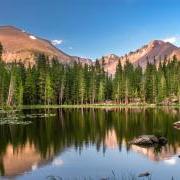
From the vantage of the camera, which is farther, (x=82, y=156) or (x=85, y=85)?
(x=85, y=85)

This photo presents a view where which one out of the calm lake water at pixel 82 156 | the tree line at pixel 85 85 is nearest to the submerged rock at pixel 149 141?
the calm lake water at pixel 82 156

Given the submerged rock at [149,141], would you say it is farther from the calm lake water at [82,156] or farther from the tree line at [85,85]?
the tree line at [85,85]

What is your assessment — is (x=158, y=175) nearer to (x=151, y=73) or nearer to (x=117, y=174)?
(x=117, y=174)

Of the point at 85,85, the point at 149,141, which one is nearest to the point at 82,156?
the point at 149,141

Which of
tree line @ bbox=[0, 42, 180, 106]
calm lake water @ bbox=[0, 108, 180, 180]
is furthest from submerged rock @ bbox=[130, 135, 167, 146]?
tree line @ bbox=[0, 42, 180, 106]

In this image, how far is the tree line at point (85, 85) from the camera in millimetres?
162375

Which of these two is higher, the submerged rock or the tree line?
the tree line

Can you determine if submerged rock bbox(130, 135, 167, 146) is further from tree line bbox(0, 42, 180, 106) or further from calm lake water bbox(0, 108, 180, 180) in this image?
tree line bbox(0, 42, 180, 106)

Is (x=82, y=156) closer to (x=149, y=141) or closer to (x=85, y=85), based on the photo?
(x=149, y=141)

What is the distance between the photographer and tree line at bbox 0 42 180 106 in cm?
16238

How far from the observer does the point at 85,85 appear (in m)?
174

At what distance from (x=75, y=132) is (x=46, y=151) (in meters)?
17.3

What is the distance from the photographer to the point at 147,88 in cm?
17450

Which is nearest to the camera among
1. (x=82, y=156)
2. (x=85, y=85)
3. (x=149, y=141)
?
(x=82, y=156)
